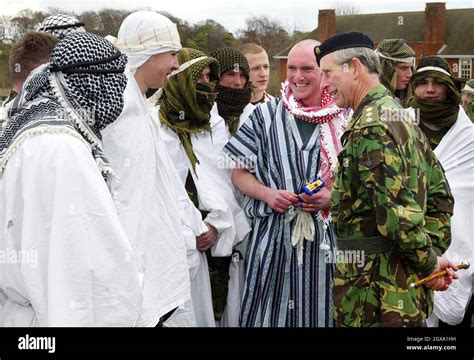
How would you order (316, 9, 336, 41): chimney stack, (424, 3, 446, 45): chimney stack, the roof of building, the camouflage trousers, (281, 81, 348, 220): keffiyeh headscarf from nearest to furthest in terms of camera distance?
the camouflage trousers, (281, 81, 348, 220): keffiyeh headscarf, (316, 9, 336, 41): chimney stack, the roof of building, (424, 3, 446, 45): chimney stack

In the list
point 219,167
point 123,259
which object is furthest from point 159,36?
point 123,259

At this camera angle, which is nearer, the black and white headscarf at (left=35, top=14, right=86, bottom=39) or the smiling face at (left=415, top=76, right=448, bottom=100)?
the black and white headscarf at (left=35, top=14, right=86, bottom=39)

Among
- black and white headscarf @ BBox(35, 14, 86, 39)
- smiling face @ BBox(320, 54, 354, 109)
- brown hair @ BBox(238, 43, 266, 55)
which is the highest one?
black and white headscarf @ BBox(35, 14, 86, 39)

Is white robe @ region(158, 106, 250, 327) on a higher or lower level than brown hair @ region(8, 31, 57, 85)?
lower

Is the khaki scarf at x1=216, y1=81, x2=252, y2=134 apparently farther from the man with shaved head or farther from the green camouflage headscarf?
the green camouflage headscarf

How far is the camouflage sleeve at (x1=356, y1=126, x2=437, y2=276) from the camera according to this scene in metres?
3.06

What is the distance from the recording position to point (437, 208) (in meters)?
3.46

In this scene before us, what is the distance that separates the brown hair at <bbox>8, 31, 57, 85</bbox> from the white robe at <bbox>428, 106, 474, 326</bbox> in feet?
8.51

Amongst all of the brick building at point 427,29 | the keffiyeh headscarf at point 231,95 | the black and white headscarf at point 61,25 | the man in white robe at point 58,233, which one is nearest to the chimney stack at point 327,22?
the brick building at point 427,29

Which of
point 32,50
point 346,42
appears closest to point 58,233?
point 346,42

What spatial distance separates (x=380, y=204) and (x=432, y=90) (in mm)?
2155

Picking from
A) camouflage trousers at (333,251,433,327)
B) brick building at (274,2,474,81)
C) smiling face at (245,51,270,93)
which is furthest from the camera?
brick building at (274,2,474,81)

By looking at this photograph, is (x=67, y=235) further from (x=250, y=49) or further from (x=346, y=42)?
(x=250, y=49)

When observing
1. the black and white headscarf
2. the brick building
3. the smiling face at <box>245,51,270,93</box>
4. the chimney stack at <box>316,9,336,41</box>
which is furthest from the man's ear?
the brick building
